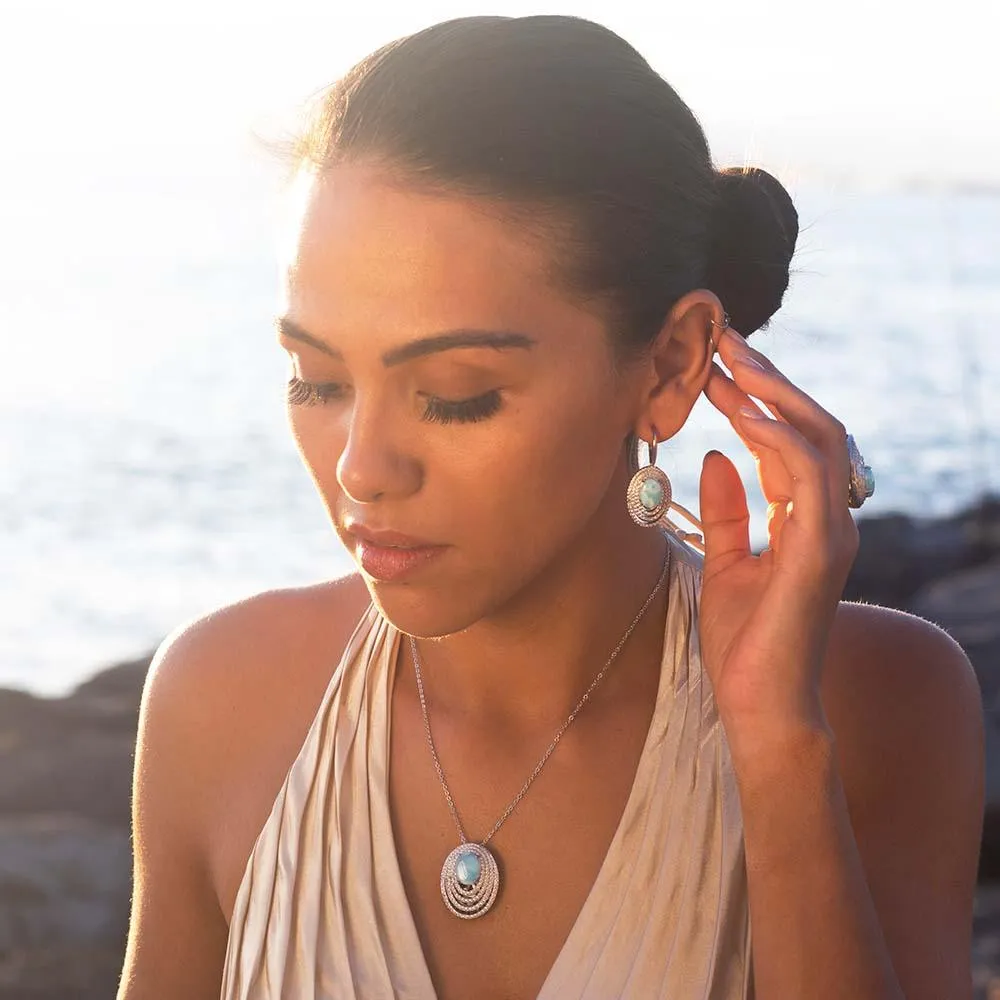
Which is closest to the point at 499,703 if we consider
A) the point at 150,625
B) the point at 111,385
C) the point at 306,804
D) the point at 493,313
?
the point at 306,804

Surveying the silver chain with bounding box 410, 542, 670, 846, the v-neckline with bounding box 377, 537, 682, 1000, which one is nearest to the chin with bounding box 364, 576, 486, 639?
the v-neckline with bounding box 377, 537, 682, 1000

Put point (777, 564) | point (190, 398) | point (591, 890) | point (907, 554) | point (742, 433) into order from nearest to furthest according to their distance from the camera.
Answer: point (777, 564) < point (742, 433) < point (591, 890) < point (907, 554) < point (190, 398)

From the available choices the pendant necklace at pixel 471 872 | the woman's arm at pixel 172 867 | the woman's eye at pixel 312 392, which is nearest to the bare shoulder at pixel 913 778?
the pendant necklace at pixel 471 872

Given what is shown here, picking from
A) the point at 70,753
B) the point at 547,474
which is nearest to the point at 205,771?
the point at 547,474

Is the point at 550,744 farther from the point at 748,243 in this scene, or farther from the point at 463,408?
the point at 748,243

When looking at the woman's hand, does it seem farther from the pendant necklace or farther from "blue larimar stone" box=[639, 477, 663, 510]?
the pendant necklace

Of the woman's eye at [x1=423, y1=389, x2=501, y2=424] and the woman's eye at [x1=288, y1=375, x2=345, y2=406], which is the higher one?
the woman's eye at [x1=288, y1=375, x2=345, y2=406]

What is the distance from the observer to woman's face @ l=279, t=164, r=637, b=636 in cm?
241

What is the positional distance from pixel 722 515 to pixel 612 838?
0.66m

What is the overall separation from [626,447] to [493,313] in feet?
1.78

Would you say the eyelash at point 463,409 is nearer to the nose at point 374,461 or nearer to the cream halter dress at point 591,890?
the nose at point 374,461

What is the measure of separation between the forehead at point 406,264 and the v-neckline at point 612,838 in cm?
77

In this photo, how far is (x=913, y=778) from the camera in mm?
2902

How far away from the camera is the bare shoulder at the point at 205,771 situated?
3.03 m
